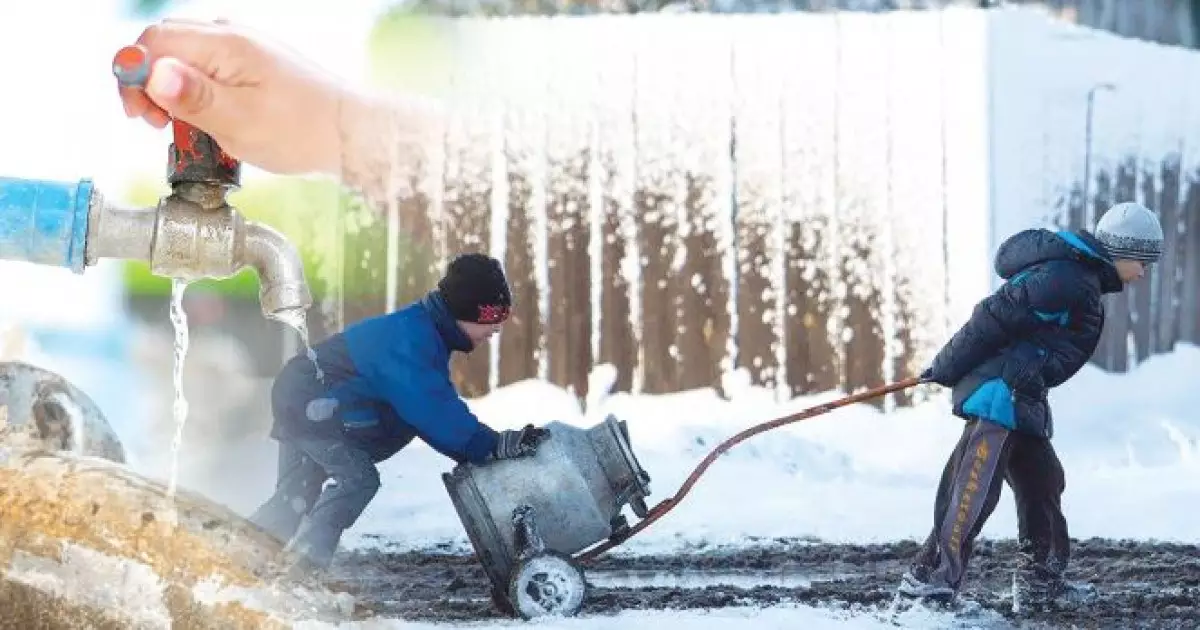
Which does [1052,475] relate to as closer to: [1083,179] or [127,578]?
[127,578]

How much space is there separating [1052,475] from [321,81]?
3.05m

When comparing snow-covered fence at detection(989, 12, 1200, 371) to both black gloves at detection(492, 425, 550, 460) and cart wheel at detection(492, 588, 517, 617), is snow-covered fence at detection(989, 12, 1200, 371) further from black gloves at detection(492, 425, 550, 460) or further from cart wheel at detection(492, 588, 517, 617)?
cart wheel at detection(492, 588, 517, 617)

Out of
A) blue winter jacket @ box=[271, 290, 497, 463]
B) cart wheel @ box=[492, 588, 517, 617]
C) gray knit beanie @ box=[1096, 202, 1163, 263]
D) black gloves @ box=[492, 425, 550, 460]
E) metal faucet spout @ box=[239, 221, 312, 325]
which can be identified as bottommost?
cart wheel @ box=[492, 588, 517, 617]

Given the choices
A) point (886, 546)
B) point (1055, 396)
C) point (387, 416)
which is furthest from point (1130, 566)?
point (1055, 396)

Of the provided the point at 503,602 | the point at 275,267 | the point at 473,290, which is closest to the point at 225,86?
the point at 275,267

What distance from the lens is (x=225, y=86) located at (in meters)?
3.14

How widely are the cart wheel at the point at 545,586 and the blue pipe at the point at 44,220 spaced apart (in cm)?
194

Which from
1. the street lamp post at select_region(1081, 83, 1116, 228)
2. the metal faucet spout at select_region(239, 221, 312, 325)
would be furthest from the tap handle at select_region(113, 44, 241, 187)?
the street lamp post at select_region(1081, 83, 1116, 228)

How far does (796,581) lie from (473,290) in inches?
65.1

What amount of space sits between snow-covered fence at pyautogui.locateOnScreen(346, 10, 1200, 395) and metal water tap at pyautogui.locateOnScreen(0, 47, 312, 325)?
5.92m

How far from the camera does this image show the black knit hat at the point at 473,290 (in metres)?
4.30

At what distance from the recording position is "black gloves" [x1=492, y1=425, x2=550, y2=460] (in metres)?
4.21

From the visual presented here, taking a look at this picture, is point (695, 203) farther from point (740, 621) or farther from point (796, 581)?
point (740, 621)

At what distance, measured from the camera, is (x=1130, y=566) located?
18.3 feet
